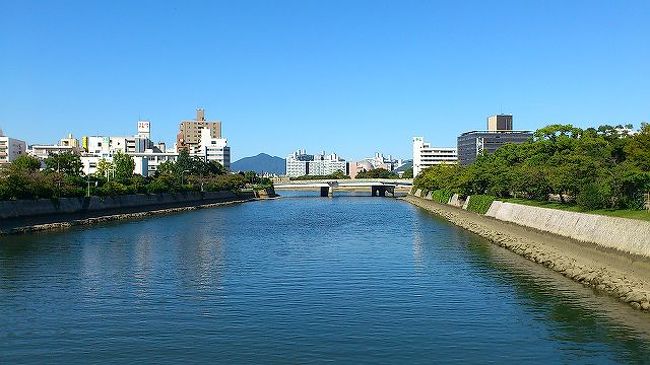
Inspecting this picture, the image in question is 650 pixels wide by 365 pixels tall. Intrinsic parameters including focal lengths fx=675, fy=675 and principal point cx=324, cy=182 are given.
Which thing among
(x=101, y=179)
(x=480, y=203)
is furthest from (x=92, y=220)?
(x=480, y=203)

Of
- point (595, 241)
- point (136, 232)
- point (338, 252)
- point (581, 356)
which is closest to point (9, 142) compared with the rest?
point (136, 232)

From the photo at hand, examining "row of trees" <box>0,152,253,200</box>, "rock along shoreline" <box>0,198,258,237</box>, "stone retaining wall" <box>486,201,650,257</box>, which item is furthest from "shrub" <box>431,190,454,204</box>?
"stone retaining wall" <box>486,201,650,257</box>

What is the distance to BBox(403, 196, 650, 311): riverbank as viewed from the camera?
21.9m

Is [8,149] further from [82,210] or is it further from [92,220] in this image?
[92,220]

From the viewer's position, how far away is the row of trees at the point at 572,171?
119 ft

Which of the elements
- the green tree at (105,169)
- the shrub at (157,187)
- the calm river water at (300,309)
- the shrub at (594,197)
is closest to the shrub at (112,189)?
the shrub at (157,187)

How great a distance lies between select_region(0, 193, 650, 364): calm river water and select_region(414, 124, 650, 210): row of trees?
6.92m

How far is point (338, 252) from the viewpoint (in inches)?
1395

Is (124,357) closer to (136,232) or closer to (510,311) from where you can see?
(510,311)

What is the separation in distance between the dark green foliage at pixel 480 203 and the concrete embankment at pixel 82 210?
113 feet

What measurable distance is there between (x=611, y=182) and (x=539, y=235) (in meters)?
5.52

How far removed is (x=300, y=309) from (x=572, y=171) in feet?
97.9

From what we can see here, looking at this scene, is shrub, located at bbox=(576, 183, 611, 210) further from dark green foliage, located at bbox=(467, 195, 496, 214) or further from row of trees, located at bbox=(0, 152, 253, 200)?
row of trees, located at bbox=(0, 152, 253, 200)

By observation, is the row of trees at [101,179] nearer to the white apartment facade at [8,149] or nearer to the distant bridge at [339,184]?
the distant bridge at [339,184]
